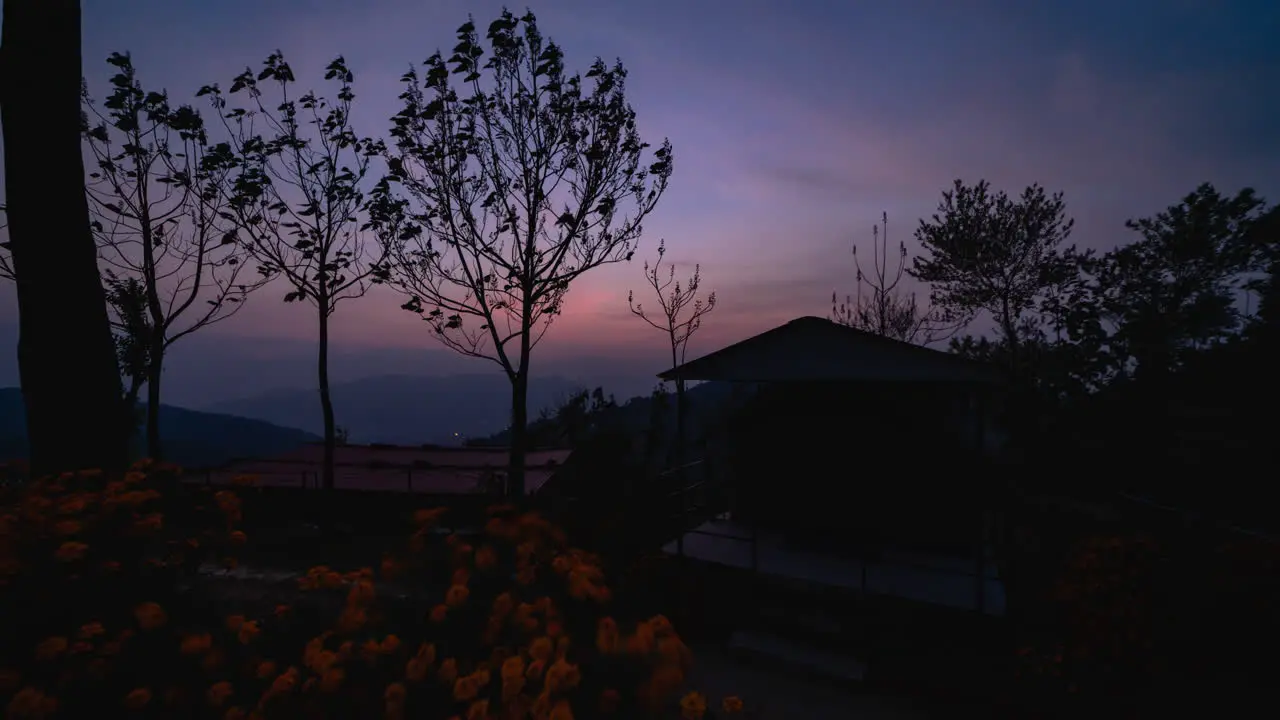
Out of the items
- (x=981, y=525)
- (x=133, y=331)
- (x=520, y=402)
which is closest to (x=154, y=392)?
(x=133, y=331)

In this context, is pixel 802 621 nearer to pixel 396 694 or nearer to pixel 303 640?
pixel 303 640

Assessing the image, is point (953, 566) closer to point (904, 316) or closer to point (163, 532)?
point (163, 532)

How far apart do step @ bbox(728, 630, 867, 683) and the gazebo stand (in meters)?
1.45

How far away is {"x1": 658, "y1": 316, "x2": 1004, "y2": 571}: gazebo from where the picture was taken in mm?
7859

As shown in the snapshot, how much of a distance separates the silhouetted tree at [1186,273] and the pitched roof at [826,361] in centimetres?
1669

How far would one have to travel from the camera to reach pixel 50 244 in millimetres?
4941

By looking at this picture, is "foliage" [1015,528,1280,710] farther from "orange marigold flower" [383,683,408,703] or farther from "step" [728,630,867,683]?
"orange marigold flower" [383,683,408,703]

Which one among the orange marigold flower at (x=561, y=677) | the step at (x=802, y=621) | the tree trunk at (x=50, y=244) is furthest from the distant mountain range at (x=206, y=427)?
the orange marigold flower at (x=561, y=677)

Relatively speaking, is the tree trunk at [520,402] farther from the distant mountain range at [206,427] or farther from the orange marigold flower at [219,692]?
the distant mountain range at [206,427]

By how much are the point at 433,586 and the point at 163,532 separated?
164 cm

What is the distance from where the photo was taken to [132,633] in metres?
2.70

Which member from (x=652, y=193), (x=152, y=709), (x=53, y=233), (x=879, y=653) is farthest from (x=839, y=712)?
(x=652, y=193)

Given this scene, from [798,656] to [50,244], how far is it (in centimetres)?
821

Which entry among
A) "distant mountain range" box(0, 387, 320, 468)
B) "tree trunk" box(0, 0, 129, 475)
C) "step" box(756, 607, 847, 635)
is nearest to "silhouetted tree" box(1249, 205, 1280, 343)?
"step" box(756, 607, 847, 635)
